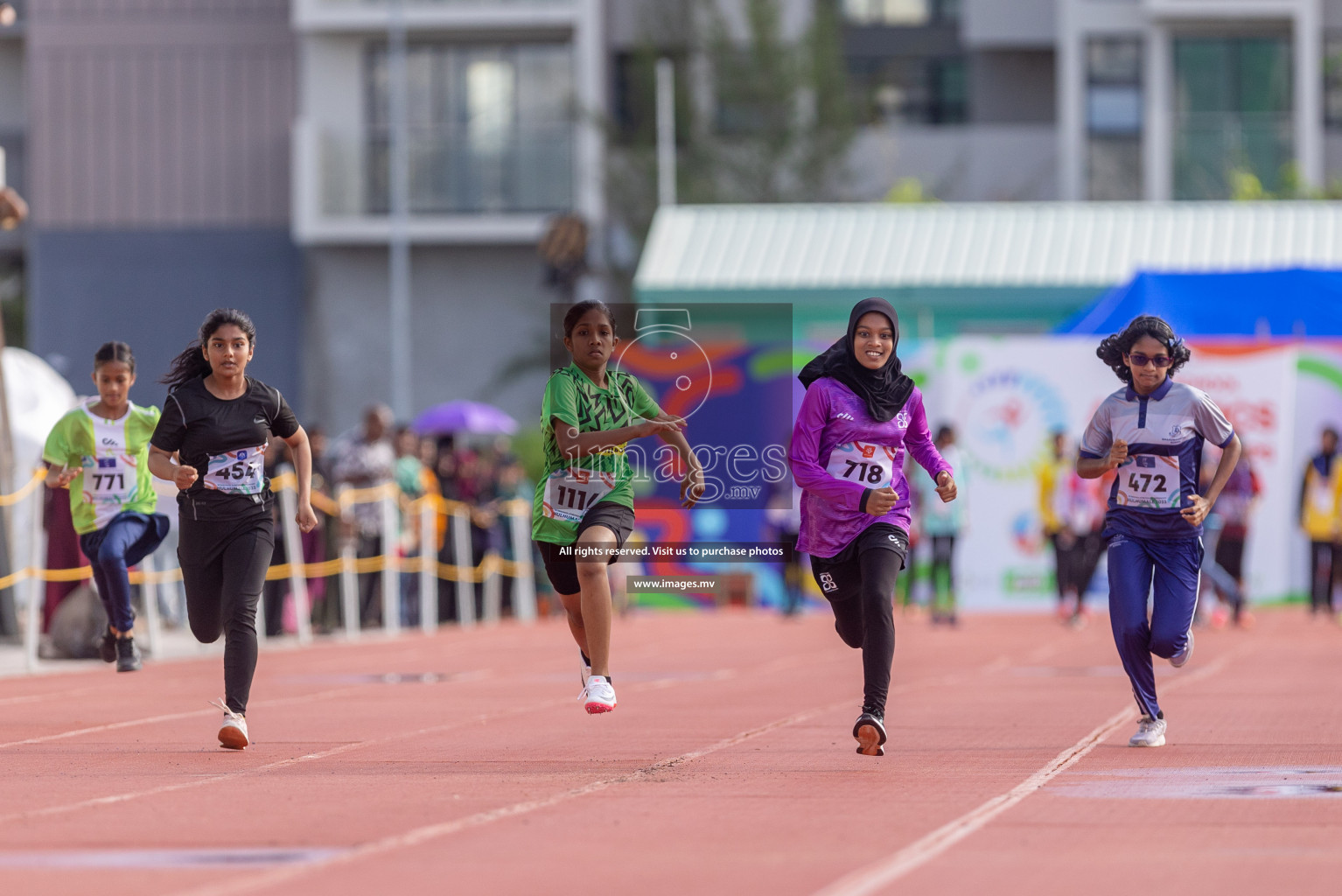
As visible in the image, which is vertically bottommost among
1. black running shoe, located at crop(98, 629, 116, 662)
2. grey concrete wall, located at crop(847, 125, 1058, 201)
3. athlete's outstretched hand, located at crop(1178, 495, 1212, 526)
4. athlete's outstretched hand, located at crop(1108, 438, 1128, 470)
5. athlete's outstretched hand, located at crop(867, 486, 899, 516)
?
black running shoe, located at crop(98, 629, 116, 662)

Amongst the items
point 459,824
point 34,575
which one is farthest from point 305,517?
point 34,575

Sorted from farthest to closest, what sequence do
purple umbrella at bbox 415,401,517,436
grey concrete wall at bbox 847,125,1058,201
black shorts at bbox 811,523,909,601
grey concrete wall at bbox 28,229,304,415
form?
grey concrete wall at bbox 847,125,1058,201 < grey concrete wall at bbox 28,229,304,415 < purple umbrella at bbox 415,401,517,436 < black shorts at bbox 811,523,909,601

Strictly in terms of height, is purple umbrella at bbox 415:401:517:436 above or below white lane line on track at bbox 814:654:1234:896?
above

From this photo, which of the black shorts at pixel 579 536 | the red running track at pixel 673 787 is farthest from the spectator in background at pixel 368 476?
the black shorts at pixel 579 536

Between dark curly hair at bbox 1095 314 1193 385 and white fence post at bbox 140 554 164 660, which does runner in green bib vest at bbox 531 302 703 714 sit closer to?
dark curly hair at bbox 1095 314 1193 385

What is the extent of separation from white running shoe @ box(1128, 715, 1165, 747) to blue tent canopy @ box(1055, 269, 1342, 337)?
1716 cm

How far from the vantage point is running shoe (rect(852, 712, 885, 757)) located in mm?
9625

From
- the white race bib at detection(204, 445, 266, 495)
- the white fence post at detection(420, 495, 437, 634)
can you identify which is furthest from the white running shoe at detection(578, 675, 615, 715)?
the white fence post at detection(420, 495, 437, 634)

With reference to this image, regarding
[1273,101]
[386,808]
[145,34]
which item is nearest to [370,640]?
[386,808]

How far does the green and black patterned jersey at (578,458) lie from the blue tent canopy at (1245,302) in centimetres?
1790

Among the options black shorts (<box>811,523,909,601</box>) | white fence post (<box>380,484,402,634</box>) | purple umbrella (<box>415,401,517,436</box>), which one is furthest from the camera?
purple umbrella (<box>415,401,517,436</box>)

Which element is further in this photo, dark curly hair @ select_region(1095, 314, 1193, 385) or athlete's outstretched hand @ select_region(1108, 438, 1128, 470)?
dark curly hair @ select_region(1095, 314, 1193, 385)

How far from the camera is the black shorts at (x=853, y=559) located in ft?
32.2

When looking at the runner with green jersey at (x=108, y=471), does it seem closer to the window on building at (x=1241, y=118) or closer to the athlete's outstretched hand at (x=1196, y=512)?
the athlete's outstretched hand at (x=1196, y=512)
